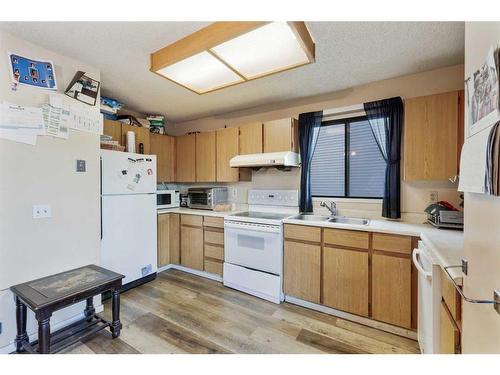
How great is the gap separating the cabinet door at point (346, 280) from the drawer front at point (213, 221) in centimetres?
134

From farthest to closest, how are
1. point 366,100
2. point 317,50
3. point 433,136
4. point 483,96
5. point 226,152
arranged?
point 226,152
point 366,100
point 433,136
point 317,50
point 483,96

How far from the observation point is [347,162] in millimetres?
2695

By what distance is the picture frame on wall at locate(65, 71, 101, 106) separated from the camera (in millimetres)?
1936

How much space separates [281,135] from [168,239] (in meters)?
2.24

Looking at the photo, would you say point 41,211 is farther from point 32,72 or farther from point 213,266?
point 213,266

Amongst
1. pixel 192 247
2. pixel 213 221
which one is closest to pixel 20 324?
pixel 192 247

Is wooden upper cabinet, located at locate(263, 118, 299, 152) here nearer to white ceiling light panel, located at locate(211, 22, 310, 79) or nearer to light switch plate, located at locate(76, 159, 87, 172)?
white ceiling light panel, located at locate(211, 22, 310, 79)

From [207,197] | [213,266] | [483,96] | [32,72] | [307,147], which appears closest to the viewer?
[483,96]

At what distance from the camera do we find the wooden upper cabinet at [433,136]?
6.17 feet

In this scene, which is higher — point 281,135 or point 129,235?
point 281,135

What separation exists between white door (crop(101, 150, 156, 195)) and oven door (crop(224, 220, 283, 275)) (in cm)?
115

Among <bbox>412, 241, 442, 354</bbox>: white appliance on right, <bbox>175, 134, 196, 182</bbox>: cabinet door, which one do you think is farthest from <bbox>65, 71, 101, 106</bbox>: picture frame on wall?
<bbox>412, 241, 442, 354</bbox>: white appliance on right
